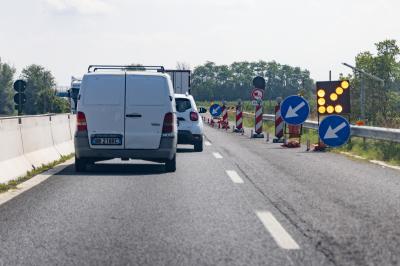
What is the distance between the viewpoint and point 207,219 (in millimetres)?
7191

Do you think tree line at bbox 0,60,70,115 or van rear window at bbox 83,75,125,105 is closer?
van rear window at bbox 83,75,125,105

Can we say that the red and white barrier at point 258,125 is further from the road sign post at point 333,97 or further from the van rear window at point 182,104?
the road sign post at point 333,97

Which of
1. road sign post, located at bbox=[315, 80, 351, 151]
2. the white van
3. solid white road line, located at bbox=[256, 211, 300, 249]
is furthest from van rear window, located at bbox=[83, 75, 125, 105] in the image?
road sign post, located at bbox=[315, 80, 351, 151]

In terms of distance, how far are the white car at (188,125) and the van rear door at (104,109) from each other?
567cm

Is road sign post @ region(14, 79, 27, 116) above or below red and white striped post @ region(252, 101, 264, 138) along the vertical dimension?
above

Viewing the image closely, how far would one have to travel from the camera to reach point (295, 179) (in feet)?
36.3

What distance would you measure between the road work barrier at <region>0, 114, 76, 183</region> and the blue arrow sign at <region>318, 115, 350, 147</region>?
6.30 meters

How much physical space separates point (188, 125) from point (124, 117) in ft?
19.0

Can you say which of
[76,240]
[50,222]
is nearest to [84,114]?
[50,222]

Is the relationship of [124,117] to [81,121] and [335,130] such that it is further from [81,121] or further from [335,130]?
[335,130]

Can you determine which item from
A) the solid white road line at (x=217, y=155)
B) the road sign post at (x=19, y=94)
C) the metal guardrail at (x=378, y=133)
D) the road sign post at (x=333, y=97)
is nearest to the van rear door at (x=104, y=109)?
the solid white road line at (x=217, y=155)

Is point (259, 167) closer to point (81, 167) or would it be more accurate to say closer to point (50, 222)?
point (81, 167)

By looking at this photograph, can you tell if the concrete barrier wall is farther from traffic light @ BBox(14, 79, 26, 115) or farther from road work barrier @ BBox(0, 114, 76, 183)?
traffic light @ BBox(14, 79, 26, 115)

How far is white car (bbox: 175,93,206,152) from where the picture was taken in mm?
17953
